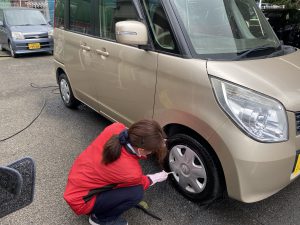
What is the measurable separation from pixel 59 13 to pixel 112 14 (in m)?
1.59

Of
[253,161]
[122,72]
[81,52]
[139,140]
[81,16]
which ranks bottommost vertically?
[253,161]

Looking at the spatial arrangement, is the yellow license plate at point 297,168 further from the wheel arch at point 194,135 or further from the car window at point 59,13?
the car window at point 59,13

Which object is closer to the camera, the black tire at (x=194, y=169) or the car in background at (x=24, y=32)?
the black tire at (x=194, y=169)

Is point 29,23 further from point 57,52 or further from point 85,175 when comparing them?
point 85,175

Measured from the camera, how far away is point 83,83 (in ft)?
12.5

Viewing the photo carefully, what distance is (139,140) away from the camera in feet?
6.37

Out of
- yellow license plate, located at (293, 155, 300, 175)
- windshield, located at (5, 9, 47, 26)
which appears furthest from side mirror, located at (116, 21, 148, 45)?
windshield, located at (5, 9, 47, 26)

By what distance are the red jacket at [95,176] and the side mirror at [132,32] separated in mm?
775

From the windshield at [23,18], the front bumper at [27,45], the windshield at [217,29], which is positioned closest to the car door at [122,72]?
the windshield at [217,29]

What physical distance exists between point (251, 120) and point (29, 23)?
914cm

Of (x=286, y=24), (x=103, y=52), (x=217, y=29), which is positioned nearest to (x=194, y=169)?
(x=217, y=29)

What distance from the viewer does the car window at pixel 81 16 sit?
3.51 metres

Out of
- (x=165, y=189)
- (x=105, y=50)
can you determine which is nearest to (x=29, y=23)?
(x=105, y=50)

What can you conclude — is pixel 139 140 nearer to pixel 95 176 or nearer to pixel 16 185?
pixel 95 176
